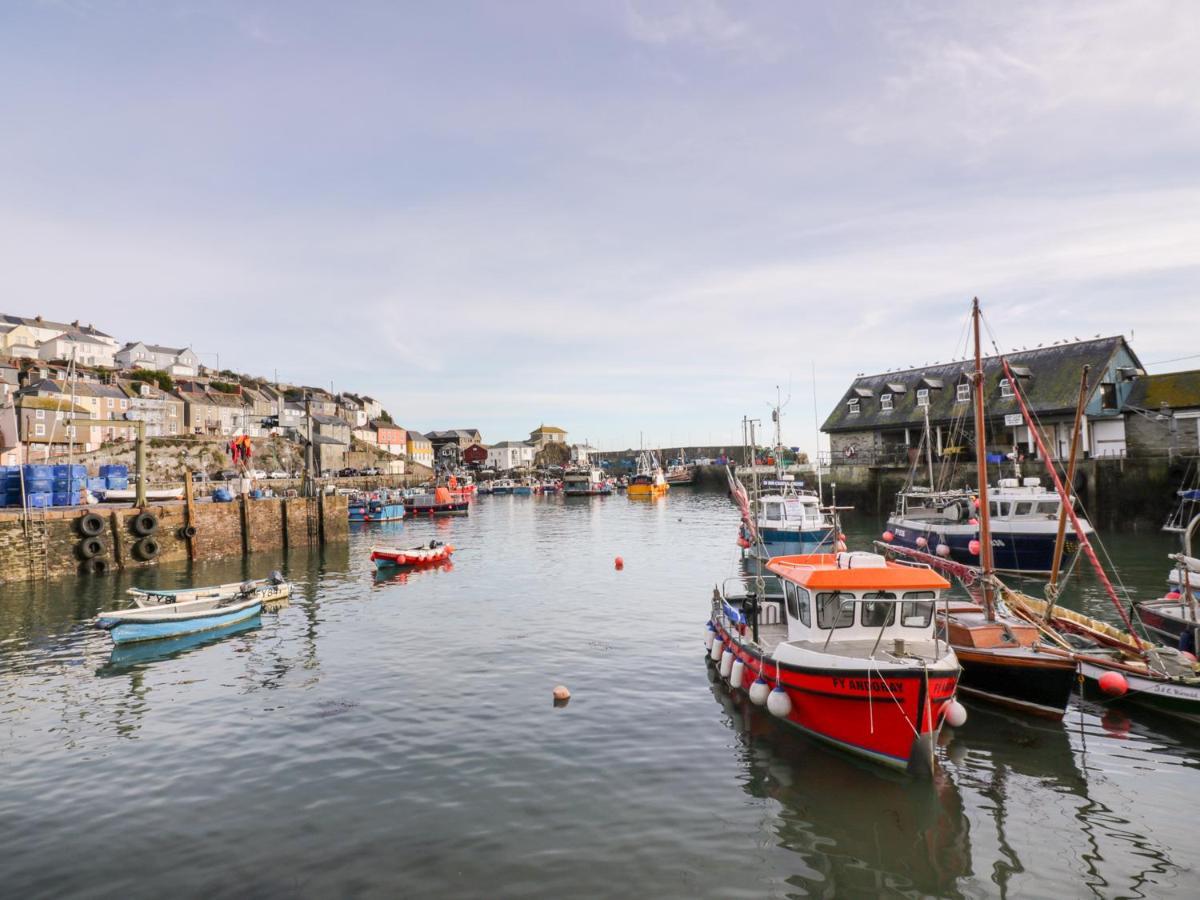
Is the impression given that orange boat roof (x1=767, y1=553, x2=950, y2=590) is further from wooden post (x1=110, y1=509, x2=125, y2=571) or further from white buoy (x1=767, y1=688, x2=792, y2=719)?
wooden post (x1=110, y1=509, x2=125, y2=571)

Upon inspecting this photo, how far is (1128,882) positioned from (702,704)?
9494mm

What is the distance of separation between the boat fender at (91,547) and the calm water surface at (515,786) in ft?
57.0

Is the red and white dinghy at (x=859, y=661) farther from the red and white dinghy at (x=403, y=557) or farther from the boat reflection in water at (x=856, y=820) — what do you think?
the red and white dinghy at (x=403, y=557)

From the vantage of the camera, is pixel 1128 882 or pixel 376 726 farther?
pixel 376 726

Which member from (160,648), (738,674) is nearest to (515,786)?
(738,674)

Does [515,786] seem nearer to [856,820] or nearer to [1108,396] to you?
[856,820]

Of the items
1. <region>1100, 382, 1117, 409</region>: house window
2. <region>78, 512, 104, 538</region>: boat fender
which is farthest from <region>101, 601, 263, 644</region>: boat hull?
<region>1100, 382, 1117, 409</region>: house window

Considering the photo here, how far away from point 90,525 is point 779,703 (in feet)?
132

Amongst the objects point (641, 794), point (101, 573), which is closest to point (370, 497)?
point (101, 573)

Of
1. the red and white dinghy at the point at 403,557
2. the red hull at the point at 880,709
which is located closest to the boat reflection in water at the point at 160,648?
the red and white dinghy at the point at 403,557

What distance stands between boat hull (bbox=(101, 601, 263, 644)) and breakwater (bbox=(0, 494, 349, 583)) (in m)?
17.5

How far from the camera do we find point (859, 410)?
257ft

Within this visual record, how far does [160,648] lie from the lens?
973 inches

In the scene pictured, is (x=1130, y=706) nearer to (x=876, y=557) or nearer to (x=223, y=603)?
(x=876, y=557)
